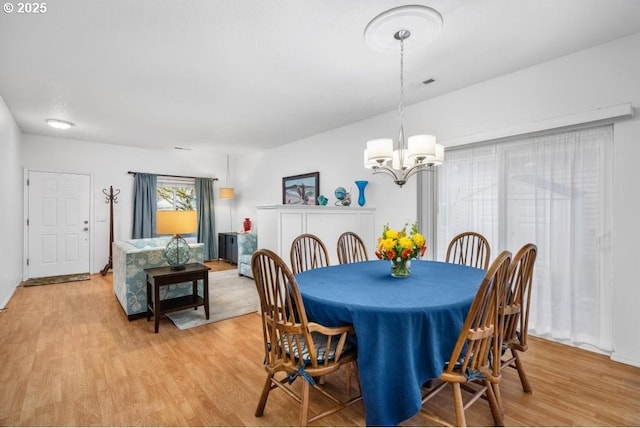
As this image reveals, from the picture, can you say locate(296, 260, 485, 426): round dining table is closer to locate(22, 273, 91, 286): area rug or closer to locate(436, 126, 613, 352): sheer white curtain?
locate(436, 126, 613, 352): sheer white curtain

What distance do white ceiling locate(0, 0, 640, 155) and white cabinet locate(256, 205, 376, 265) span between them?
1317 millimetres

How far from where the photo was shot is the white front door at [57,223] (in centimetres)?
532

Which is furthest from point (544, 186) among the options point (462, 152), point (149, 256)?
point (149, 256)

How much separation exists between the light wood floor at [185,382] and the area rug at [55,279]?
226cm


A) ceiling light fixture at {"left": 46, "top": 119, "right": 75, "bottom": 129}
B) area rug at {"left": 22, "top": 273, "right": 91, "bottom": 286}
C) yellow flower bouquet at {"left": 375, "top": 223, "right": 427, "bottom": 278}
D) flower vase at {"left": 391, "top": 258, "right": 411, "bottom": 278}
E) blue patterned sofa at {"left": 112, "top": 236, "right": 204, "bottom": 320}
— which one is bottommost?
area rug at {"left": 22, "top": 273, "right": 91, "bottom": 286}

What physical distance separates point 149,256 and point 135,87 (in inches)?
72.5

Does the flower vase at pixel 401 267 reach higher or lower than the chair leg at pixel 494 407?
higher

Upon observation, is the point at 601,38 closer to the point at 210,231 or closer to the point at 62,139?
the point at 210,231

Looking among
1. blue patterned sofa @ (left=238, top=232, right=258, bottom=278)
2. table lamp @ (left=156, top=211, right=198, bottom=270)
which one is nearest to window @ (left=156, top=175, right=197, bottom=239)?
blue patterned sofa @ (left=238, top=232, right=258, bottom=278)

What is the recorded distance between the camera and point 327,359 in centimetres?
157

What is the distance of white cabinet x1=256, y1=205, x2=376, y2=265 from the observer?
3486mm

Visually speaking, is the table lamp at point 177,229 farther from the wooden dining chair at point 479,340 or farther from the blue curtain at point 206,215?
the blue curtain at point 206,215

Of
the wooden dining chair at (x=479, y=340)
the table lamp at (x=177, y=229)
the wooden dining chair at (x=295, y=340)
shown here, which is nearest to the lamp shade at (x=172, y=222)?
the table lamp at (x=177, y=229)

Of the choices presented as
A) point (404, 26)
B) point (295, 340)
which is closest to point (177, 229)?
point (295, 340)
